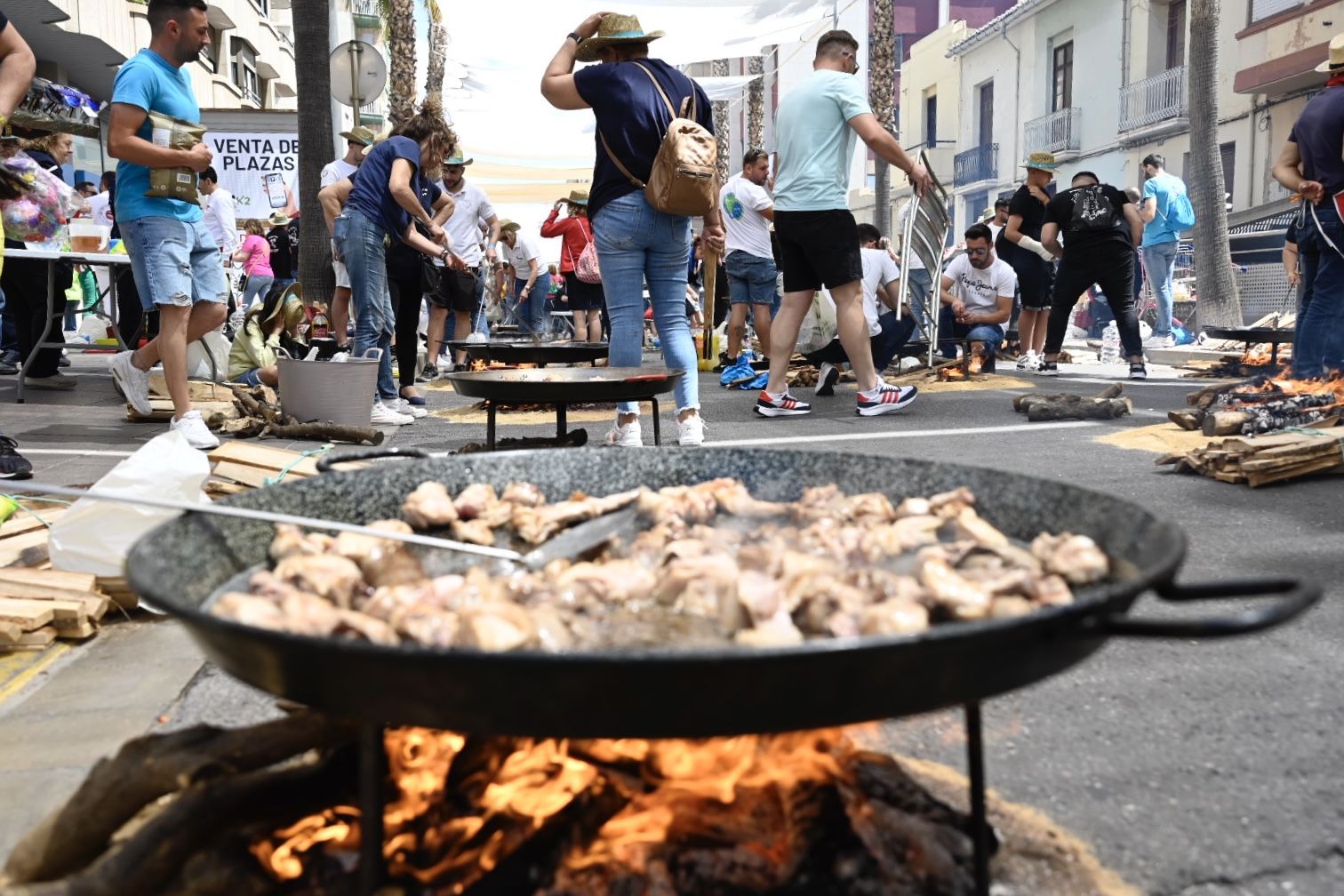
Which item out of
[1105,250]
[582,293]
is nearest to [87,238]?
[582,293]

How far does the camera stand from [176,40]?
5.33 meters

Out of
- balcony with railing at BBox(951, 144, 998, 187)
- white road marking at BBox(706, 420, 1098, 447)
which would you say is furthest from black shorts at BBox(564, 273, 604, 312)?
balcony with railing at BBox(951, 144, 998, 187)

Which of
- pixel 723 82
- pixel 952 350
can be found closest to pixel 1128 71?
pixel 723 82

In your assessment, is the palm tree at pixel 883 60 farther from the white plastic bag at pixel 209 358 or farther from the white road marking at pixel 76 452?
the white road marking at pixel 76 452

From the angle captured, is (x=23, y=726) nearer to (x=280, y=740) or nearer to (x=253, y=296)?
(x=280, y=740)

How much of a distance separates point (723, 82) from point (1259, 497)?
20440 mm

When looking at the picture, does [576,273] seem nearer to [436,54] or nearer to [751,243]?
[751,243]

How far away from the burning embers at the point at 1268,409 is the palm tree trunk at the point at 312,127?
300 inches

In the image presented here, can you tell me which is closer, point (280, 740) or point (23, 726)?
point (280, 740)

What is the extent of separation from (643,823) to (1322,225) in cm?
665

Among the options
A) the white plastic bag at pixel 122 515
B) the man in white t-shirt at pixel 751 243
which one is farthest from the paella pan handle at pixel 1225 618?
the man in white t-shirt at pixel 751 243

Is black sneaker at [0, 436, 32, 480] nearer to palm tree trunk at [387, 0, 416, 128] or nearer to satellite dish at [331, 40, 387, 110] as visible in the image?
satellite dish at [331, 40, 387, 110]

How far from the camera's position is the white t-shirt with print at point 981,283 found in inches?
427

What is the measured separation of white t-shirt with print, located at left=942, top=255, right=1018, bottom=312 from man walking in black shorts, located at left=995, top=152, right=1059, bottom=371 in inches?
22.5
